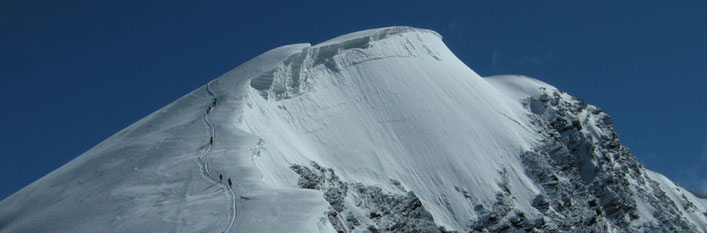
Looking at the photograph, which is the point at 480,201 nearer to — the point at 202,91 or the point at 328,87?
the point at 328,87

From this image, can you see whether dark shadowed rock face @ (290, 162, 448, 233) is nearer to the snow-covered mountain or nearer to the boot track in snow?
the snow-covered mountain

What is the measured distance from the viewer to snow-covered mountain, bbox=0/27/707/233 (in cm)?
3253

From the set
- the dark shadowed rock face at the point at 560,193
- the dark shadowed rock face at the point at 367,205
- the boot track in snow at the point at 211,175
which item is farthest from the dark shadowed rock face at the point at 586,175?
the boot track in snow at the point at 211,175

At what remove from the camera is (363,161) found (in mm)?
48406

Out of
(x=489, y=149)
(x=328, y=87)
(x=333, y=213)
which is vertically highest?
(x=328, y=87)

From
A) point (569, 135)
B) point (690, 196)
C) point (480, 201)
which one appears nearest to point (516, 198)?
point (480, 201)

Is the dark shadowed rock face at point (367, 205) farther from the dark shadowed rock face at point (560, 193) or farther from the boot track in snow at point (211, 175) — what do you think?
the boot track in snow at point (211, 175)

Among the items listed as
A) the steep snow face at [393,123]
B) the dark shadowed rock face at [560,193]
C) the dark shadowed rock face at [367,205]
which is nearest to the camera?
the dark shadowed rock face at [367,205]

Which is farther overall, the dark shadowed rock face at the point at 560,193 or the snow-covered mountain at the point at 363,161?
the dark shadowed rock face at the point at 560,193

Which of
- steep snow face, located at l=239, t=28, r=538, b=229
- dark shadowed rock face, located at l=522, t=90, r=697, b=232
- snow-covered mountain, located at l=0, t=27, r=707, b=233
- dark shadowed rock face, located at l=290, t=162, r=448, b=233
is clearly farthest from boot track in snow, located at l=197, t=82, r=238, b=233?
dark shadowed rock face, located at l=522, t=90, r=697, b=232

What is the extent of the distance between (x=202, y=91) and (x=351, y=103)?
10619mm

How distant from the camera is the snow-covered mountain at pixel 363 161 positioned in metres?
32.5

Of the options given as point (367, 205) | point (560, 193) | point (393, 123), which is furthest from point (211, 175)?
point (560, 193)

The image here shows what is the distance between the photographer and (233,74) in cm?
5628
